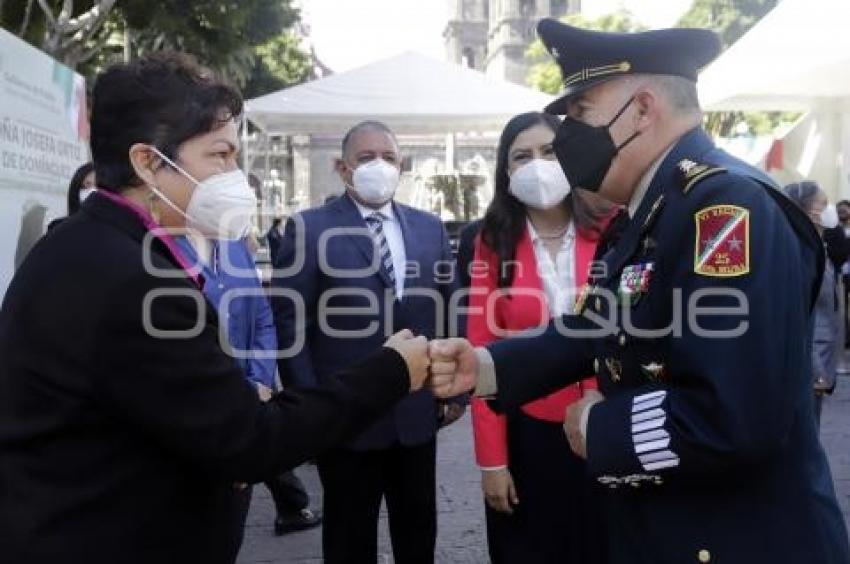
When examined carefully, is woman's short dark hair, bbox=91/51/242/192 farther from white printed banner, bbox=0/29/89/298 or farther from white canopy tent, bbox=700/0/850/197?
white canopy tent, bbox=700/0/850/197

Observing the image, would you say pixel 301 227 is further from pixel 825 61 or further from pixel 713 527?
pixel 825 61

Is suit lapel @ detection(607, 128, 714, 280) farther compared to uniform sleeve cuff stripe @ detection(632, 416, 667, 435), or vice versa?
suit lapel @ detection(607, 128, 714, 280)

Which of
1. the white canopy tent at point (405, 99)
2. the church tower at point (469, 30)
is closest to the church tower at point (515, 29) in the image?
the church tower at point (469, 30)

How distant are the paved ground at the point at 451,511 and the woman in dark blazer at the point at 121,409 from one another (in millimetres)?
2685

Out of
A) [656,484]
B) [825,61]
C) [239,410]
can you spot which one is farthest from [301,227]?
[825,61]

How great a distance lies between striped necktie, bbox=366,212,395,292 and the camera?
343 centimetres

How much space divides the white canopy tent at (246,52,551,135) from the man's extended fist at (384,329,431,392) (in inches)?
291

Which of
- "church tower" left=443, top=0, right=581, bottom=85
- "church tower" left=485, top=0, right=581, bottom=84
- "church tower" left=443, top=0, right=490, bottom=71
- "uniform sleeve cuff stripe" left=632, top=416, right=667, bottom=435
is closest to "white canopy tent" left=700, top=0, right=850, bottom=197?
"uniform sleeve cuff stripe" left=632, top=416, right=667, bottom=435

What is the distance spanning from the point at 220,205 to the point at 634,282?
109cm

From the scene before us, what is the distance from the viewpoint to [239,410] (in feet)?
5.42

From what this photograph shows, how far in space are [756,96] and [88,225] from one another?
34.1ft

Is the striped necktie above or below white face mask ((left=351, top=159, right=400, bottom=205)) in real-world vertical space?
below

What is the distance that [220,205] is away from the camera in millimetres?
2209

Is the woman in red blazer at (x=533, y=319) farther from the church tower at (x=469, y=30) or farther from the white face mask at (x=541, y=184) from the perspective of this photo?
the church tower at (x=469, y=30)
